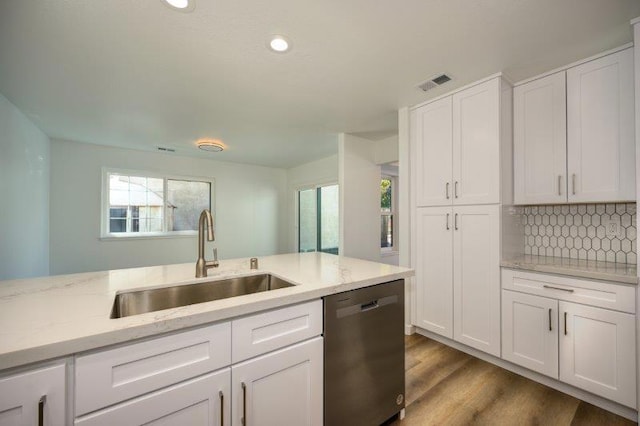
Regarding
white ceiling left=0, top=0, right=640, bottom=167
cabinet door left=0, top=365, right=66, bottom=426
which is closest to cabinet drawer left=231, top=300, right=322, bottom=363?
cabinet door left=0, top=365, right=66, bottom=426

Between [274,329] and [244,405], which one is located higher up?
[274,329]

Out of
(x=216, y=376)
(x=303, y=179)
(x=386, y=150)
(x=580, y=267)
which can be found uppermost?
(x=386, y=150)

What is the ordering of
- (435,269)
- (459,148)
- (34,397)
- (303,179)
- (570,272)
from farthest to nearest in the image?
(303,179)
(435,269)
(459,148)
(570,272)
(34,397)

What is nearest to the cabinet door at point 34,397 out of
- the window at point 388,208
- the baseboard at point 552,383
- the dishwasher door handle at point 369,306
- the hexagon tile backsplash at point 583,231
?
the dishwasher door handle at point 369,306

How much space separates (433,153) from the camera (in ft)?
8.28

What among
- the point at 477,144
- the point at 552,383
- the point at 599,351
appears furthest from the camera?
the point at 477,144

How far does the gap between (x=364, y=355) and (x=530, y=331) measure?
4.76 feet

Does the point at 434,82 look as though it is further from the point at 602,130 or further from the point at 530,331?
the point at 530,331

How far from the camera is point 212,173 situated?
515 centimetres

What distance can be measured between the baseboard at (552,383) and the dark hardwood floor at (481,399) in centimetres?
4

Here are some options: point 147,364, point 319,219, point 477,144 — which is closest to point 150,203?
point 319,219

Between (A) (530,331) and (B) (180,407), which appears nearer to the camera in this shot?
(B) (180,407)

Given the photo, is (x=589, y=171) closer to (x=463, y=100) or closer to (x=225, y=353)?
(x=463, y=100)

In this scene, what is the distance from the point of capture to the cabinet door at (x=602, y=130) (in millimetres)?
1714
